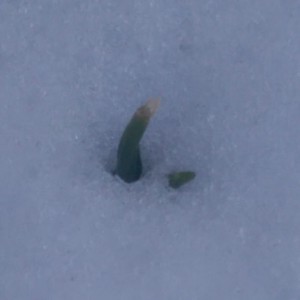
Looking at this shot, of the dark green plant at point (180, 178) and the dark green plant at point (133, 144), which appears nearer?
the dark green plant at point (133, 144)

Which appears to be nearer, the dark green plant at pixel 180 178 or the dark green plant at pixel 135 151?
the dark green plant at pixel 135 151

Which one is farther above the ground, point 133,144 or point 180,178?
point 133,144

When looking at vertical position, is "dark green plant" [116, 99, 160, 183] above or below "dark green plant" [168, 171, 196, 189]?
above

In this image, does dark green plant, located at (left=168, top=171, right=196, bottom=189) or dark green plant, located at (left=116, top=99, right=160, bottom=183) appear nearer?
dark green plant, located at (left=116, top=99, right=160, bottom=183)

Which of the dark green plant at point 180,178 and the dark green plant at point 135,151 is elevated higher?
the dark green plant at point 135,151

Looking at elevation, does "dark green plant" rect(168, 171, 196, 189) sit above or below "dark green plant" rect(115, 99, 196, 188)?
below

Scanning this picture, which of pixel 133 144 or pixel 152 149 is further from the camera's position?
pixel 152 149

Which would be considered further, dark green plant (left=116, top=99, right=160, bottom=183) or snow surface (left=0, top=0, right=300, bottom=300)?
snow surface (left=0, top=0, right=300, bottom=300)

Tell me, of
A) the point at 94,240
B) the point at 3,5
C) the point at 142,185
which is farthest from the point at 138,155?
the point at 3,5

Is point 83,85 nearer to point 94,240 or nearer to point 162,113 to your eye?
point 162,113
